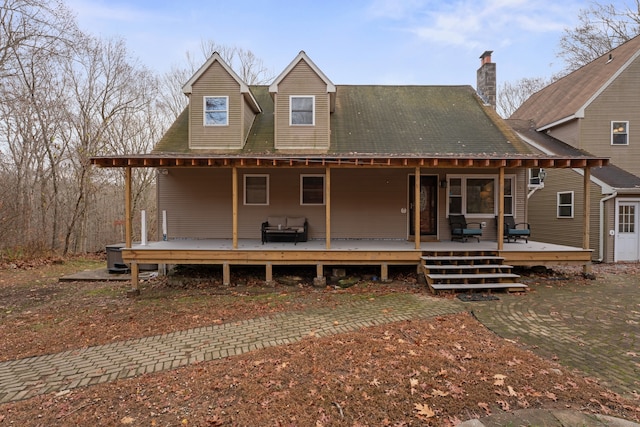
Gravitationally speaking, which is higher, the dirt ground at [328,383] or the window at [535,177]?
the window at [535,177]

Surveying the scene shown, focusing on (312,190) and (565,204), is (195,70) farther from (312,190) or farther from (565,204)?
(565,204)

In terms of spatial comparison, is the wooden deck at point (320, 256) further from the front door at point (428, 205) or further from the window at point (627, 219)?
the window at point (627, 219)

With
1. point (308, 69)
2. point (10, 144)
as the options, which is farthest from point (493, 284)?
point (10, 144)

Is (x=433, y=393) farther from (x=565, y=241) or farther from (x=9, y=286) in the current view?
(x=565, y=241)

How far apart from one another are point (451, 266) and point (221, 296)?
5502 millimetres

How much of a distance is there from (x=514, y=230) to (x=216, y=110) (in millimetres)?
10054

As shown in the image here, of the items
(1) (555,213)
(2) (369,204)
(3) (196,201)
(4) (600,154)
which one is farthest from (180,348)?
(4) (600,154)

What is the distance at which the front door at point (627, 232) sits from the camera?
460 inches

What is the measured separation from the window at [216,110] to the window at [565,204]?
13.2 metres

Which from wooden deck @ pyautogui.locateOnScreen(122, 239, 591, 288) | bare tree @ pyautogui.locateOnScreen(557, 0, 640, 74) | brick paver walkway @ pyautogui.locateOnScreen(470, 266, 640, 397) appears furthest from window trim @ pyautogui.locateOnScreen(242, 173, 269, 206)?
bare tree @ pyautogui.locateOnScreen(557, 0, 640, 74)

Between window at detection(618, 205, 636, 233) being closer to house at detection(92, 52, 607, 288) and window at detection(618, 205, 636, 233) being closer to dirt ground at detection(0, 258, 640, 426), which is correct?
house at detection(92, 52, 607, 288)

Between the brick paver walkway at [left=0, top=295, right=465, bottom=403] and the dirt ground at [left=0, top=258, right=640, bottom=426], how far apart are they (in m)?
0.26

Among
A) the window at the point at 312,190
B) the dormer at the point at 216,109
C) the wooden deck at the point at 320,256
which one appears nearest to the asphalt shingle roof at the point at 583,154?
the wooden deck at the point at 320,256

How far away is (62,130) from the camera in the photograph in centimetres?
1622
